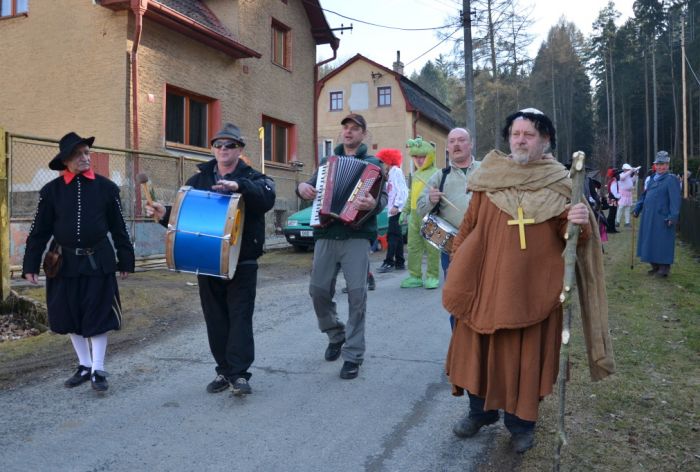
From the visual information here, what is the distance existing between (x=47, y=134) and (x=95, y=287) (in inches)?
433

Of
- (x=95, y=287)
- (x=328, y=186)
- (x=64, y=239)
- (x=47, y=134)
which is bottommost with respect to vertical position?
(x=95, y=287)

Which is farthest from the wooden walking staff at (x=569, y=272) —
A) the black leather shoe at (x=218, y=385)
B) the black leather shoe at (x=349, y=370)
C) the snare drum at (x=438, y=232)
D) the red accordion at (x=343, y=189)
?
the black leather shoe at (x=218, y=385)

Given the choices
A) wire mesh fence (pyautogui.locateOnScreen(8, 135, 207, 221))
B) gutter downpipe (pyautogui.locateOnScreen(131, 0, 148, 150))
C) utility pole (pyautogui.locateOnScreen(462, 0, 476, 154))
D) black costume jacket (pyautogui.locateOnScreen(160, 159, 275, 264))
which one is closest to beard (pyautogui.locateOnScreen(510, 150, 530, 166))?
black costume jacket (pyautogui.locateOnScreen(160, 159, 275, 264))

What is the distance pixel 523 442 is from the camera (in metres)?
3.51

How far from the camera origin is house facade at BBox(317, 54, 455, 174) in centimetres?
3503

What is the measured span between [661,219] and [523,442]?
27.3 ft

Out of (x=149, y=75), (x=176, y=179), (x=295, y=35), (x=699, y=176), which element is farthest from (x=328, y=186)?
(x=699, y=176)

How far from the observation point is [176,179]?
1213 centimetres

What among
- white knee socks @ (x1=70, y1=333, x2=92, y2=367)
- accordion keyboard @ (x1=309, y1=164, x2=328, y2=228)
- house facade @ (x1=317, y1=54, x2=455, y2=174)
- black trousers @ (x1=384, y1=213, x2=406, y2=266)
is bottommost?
white knee socks @ (x1=70, y1=333, x2=92, y2=367)

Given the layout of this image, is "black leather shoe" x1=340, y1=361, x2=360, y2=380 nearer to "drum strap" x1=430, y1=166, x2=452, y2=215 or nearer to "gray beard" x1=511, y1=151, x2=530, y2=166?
"drum strap" x1=430, y1=166, x2=452, y2=215

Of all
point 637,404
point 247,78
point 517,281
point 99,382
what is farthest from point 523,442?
point 247,78

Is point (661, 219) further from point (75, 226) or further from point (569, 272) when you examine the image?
point (75, 226)

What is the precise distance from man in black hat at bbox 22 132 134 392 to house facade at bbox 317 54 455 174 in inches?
1151

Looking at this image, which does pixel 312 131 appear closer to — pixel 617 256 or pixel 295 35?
pixel 295 35
